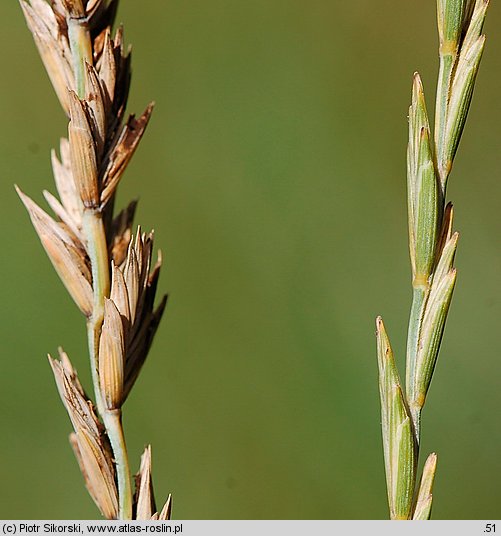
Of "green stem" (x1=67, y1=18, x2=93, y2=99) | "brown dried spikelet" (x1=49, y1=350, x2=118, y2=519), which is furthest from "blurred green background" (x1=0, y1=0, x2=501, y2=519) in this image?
"green stem" (x1=67, y1=18, x2=93, y2=99)

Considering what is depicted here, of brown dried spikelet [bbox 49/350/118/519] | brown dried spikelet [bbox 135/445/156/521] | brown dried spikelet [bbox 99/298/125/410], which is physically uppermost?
brown dried spikelet [bbox 99/298/125/410]

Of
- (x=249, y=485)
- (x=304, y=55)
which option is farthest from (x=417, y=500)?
(x=304, y=55)

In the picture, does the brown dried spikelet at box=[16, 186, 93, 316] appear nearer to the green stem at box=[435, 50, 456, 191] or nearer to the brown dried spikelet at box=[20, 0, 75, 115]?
the brown dried spikelet at box=[20, 0, 75, 115]

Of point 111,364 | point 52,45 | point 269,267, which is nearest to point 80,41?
point 52,45

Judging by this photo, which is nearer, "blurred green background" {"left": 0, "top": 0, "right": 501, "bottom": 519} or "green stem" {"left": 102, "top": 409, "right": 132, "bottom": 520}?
"green stem" {"left": 102, "top": 409, "right": 132, "bottom": 520}

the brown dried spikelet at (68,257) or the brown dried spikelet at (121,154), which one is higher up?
the brown dried spikelet at (121,154)

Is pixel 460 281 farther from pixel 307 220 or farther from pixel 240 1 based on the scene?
pixel 240 1

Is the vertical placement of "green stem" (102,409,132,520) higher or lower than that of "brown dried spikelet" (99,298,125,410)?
lower

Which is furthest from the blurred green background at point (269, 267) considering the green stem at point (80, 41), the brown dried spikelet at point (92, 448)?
the green stem at point (80, 41)

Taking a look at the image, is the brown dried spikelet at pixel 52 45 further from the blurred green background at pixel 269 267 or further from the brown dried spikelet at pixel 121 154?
the blurred green background at pixel 269 267
